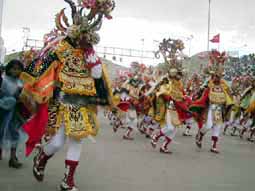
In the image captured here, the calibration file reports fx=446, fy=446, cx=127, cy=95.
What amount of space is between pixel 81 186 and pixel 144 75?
884cm

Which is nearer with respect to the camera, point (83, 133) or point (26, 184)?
point (83, 133)

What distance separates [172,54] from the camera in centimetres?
1082

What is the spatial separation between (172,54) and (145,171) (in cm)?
433

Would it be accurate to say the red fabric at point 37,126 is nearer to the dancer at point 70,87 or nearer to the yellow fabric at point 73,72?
the dancer at point 70,87

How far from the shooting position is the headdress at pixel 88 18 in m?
5.46

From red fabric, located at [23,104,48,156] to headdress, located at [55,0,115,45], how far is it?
99 cm

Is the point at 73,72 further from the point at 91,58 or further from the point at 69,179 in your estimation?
the point at 69,179

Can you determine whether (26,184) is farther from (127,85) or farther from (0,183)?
(127,85)

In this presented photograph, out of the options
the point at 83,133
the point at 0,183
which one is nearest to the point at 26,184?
the point at 0,183

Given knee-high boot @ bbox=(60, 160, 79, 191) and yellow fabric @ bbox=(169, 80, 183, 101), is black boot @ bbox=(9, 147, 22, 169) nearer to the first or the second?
knee-high boot @ bbox=(60, 160, 79, 191)

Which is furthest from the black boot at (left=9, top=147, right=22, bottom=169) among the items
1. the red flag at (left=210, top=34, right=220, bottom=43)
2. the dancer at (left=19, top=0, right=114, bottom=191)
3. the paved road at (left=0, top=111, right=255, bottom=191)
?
the red flag at (left=210, top=34, right=220, bottom=43)

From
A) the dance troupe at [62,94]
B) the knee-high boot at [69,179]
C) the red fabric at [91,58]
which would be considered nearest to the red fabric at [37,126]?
the dance troupe at [62,94]

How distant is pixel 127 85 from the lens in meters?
14.2

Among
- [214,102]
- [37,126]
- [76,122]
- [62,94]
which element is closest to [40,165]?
[37,126]
